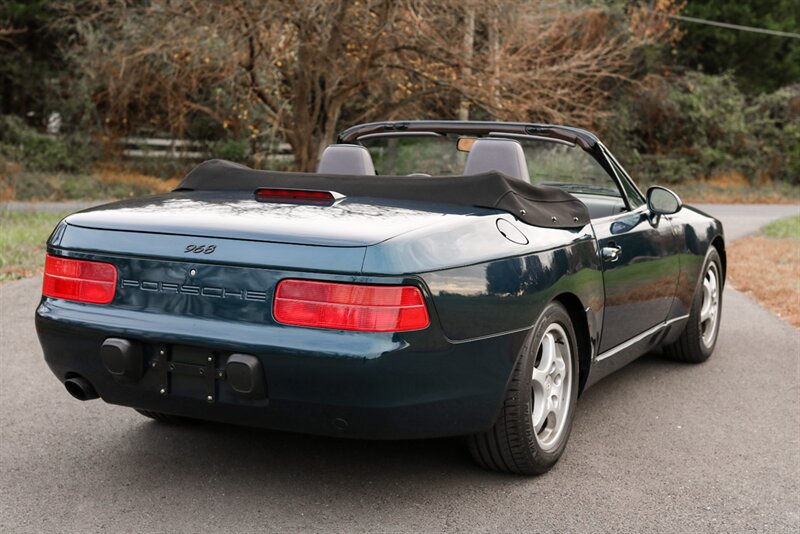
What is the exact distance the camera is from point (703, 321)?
6.25 m

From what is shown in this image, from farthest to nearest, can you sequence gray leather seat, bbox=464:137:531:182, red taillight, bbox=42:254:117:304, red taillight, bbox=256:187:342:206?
gray leather seat, bbox=464:137:531:182 → red taillight, bbox=256:187:342:206 → red taillight, bbox=42:254:117:304

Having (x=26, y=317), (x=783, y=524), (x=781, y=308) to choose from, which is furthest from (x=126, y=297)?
(x=781, y=308)

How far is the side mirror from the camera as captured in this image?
17.1 ft

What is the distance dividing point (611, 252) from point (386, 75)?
13.9 meters

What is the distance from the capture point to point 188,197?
Answer: 4180 mm

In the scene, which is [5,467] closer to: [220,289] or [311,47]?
[220,289]

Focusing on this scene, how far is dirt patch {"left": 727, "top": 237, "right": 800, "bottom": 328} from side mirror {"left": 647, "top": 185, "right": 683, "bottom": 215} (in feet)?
9.57

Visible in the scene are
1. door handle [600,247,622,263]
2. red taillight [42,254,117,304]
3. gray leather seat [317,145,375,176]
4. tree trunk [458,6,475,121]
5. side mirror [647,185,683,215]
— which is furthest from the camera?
tree trunk [458,6,475,121]

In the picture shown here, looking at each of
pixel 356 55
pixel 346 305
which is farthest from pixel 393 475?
pixel 356 55

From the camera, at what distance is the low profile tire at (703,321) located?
5957mm

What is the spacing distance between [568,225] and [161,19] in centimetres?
1429

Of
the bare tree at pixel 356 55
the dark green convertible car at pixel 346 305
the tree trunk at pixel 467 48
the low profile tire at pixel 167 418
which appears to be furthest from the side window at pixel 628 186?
the tree trunk at pixel 467 48

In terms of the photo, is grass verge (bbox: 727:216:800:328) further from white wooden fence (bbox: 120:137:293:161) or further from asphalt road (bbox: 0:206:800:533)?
white wooden fence (bbox: 120:137:293:161)

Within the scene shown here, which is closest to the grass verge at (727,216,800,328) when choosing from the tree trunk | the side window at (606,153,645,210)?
the side window at (606,153,645,210)
